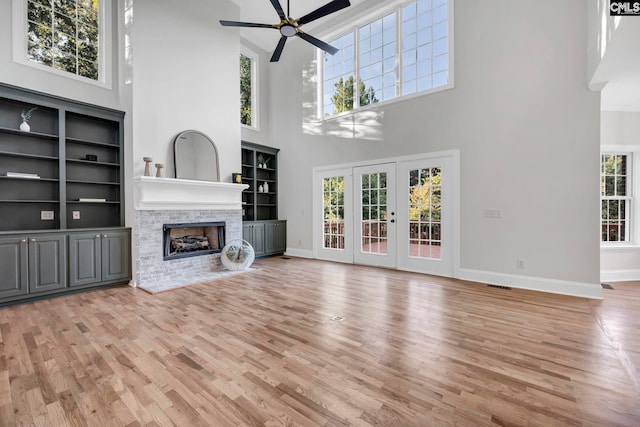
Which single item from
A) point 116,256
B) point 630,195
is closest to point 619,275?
point 630,195

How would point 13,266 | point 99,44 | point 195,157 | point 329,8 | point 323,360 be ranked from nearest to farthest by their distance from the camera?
point 323,360 < point 13,266 < point 329,8 < point 99,44 < point 195,157

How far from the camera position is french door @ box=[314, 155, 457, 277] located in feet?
15.5

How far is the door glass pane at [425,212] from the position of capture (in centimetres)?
479

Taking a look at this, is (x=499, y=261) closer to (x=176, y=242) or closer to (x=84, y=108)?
(x=176, y=242)

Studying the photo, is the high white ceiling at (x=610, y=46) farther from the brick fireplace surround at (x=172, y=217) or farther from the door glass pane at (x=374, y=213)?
the brick fireplace surround at (x=172, y=217)

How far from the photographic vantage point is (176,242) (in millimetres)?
4844

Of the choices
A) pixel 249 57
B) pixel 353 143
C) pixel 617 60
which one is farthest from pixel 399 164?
pixel 249 57

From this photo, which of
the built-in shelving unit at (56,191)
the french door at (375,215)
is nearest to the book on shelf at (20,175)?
the built-in shelving unit at (56,191)

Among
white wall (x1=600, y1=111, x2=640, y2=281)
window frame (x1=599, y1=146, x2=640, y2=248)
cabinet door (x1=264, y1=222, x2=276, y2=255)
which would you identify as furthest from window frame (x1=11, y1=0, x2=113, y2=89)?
window frame (x1=599, y1=146, x2=640, y2=248)

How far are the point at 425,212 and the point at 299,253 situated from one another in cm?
320

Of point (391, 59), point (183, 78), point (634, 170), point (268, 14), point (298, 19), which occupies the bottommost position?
point (634, 170)

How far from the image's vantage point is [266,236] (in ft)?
21.8

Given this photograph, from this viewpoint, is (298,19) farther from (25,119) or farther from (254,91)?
(25,119)

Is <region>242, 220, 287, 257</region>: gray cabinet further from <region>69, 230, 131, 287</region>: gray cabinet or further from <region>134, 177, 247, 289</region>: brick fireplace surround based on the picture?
<region>69, 230, 131, 287</region>: gray cabinet
